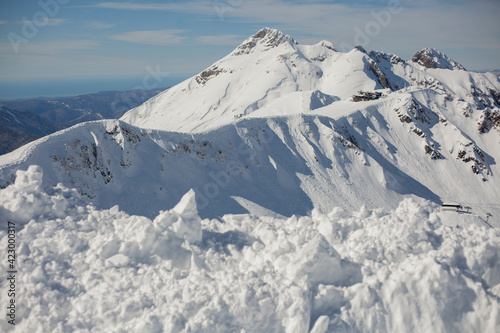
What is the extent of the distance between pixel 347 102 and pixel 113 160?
1875 inches

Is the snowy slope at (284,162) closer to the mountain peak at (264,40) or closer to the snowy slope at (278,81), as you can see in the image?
the snowy slope at (278,81)

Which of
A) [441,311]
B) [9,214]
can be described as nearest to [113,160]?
[9,214]

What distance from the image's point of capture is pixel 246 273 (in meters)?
13.2

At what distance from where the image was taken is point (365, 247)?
14602 millimetres

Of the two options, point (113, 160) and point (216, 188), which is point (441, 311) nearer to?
point (216, 188)

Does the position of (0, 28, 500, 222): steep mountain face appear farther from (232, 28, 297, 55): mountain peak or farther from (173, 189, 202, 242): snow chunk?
(232, 28, 297, 55): mountain peak

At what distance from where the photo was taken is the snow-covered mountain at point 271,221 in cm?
1214

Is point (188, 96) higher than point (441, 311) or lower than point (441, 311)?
lower

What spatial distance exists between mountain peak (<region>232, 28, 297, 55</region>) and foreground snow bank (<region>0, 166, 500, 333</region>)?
14852 cm

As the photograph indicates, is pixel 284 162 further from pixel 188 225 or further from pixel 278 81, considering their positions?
pixel 278 81

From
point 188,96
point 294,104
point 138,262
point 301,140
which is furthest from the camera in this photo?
point 188,96

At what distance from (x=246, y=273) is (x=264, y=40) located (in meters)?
162

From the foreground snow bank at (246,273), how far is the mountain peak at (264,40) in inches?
5847

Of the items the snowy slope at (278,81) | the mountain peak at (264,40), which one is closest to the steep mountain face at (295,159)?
the snowy slope at (278,81)
